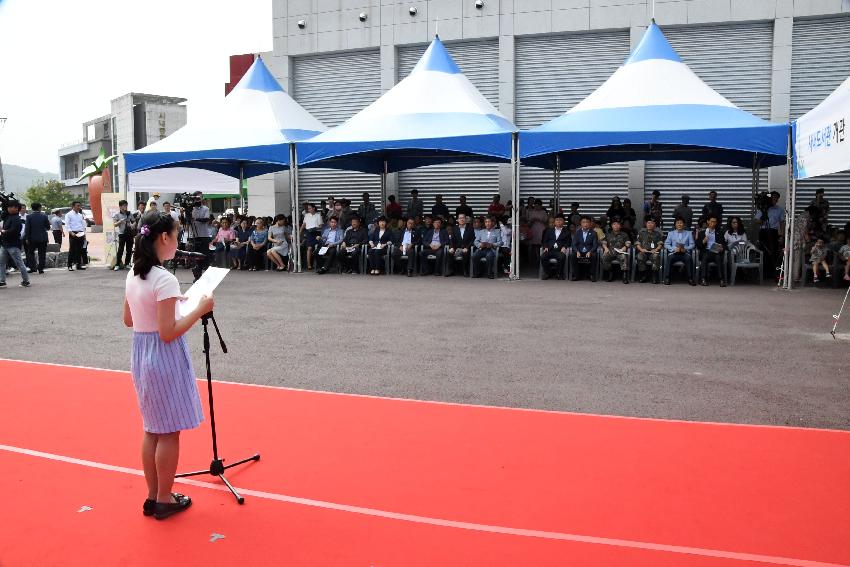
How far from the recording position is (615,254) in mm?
15570

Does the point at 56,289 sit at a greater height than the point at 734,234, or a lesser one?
lesser

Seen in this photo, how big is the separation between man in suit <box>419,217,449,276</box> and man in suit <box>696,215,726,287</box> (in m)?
5.31

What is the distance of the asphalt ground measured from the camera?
644 cm

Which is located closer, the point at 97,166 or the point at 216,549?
the point at 216,549

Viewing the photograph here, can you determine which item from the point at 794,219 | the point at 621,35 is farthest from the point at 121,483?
the point at 621,35

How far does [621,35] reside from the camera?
21.1 m

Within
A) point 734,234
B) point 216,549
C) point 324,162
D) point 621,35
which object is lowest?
point 216,549

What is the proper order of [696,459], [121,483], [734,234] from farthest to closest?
[734,234], [696,459], [121,483]

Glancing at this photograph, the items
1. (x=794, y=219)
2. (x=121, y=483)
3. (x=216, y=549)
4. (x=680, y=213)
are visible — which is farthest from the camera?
(x=680, y=213)

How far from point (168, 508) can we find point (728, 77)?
20.0 metres

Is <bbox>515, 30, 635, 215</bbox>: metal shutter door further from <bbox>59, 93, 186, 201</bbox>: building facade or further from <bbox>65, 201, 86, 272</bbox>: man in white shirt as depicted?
<bbox>59, 93, 186, 201</bbox>: building facade

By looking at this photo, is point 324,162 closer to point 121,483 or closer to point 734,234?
point 734,234

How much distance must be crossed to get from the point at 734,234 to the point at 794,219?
1401 millimetres

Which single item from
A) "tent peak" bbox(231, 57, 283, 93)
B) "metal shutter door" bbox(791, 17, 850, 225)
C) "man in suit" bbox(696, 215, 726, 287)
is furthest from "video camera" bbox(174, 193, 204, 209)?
"metal shutter door" bbox(791, 17, 850, 225)
